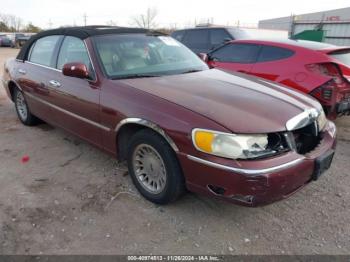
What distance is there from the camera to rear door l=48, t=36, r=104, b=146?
337 cm

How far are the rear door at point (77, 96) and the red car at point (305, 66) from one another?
1.73 meters

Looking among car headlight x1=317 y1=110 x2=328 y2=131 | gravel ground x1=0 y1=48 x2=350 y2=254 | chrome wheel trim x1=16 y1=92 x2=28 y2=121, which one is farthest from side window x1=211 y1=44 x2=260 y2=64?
chrome wheel trim x1=16 y1=92 x2=28 y2=121

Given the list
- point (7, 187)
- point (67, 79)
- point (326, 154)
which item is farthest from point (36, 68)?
point (326, 154)

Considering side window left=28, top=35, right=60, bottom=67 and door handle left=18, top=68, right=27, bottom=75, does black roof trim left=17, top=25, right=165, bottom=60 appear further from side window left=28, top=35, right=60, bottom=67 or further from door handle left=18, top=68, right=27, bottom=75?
door handle left=18, top=68, right=27, bottom=75

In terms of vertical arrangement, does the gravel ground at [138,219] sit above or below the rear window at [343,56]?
below

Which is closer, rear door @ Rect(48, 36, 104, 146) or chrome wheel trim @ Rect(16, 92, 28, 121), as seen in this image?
rear door @ Rect(48, 36, 104, 146)

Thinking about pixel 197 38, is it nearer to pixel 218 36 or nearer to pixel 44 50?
pixel 218 36

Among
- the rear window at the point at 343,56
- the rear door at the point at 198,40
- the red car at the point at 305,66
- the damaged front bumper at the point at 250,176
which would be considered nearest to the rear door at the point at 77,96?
the damaged front bumper at the point at 250,176

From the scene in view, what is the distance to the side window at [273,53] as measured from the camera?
530cm

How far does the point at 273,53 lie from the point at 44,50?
3632mm

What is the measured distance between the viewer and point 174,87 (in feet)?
9.92

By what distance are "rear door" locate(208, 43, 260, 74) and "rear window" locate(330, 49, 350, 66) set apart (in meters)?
1.25

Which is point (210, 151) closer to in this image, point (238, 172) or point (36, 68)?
point (238, 172)

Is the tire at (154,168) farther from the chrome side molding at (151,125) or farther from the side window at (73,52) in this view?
the side window at (73,52)
